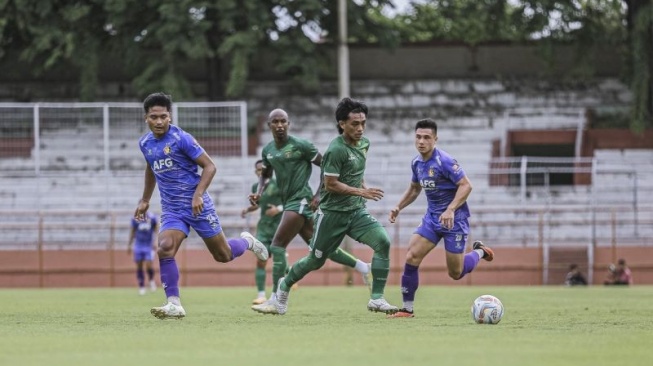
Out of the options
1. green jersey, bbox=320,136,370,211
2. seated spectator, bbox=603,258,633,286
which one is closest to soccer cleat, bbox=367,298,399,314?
green jersey, bbox=320,136,370,211

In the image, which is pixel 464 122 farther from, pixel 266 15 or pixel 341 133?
pixel 341 133

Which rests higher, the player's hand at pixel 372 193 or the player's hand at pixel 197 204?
the player's hand at pixel 372 193

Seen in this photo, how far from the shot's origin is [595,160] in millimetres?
35500

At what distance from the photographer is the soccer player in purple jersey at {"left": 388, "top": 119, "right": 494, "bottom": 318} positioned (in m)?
15.5

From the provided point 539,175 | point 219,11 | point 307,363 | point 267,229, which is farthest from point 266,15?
point 307,363

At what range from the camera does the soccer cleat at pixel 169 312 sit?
14.6 metres

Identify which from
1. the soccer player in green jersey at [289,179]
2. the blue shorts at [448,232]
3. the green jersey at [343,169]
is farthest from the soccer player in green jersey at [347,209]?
the soccer player in green jersey at [289,179]

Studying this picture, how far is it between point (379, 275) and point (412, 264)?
16.4 inches

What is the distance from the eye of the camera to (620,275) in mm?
33844

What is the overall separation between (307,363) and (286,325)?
429cm

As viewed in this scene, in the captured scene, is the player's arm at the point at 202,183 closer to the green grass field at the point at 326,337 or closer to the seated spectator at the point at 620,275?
the green grass field at the point at 326,337

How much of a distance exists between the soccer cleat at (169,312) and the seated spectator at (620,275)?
67.7 feet

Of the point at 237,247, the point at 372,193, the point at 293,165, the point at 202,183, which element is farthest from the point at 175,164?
the point at 293,165

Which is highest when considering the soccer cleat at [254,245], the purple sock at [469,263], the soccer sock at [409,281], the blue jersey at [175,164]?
the blue jersey at [175,164]
